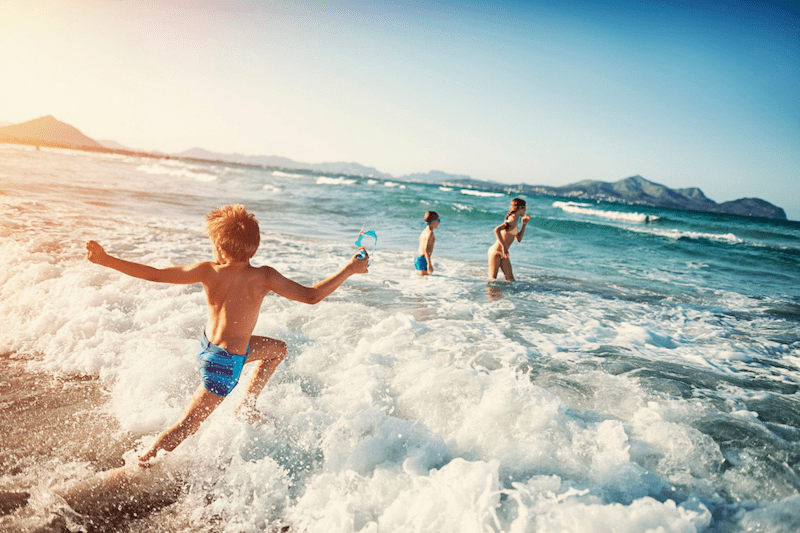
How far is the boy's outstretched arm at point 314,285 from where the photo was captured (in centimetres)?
262

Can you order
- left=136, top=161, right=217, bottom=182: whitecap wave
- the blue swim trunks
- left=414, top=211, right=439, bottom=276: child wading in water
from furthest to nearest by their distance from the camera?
left=136, top=161, right=217, bottom=182: whitecap wave < left=414, top=211, right=439, bottom=276: child wading in water < the blue swim trunks

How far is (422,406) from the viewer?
144 inches

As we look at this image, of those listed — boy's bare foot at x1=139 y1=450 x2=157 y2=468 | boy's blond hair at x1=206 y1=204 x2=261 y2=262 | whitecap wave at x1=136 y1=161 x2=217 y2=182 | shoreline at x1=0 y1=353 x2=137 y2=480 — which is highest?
whitecap wave at x1=136 y1=161 x2=217 y2=182

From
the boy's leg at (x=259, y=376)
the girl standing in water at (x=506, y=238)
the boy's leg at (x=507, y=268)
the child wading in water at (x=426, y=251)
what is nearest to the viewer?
the boy's leg at (x=259, y=376)

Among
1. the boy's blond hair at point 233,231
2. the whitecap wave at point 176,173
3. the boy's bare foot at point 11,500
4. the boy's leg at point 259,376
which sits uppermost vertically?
the whitecap wave at point 176,173

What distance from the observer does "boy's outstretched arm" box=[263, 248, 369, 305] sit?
2621 millimetres

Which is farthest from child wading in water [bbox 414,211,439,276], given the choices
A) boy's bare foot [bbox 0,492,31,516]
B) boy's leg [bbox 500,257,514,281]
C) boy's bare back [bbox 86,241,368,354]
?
boy's bare foot [bbox 0,492,31,516]

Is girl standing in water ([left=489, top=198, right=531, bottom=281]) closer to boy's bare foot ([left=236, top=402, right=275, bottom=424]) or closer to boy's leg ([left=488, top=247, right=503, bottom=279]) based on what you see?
boy's leg ([left=488, top=247, right=503, bottom=279])

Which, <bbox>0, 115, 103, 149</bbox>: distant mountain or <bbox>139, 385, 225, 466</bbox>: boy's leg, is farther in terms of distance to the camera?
<bbox>0, 115, 103, 149</bbox>: distant mountain

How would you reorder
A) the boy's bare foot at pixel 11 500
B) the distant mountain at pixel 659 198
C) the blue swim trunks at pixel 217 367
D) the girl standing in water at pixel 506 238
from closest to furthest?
the boy's bare foot at pixel 11 500, the blue swim trunks at pixel 217 367, the girl standing in water at pixel 506 238, the distant mountain at pixel 659 198

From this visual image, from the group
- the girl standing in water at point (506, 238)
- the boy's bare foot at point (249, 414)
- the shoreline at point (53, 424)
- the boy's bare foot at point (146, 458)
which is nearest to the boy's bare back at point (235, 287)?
the boy's bare foot at point (249, 414)

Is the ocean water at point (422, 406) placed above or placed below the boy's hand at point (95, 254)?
below

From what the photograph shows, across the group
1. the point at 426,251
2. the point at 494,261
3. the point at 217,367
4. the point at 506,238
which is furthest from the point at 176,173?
the point at 217,367

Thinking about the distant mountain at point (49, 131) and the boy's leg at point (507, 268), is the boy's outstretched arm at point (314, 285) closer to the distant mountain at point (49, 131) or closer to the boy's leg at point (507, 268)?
the boy's leg at point (507, 268)
